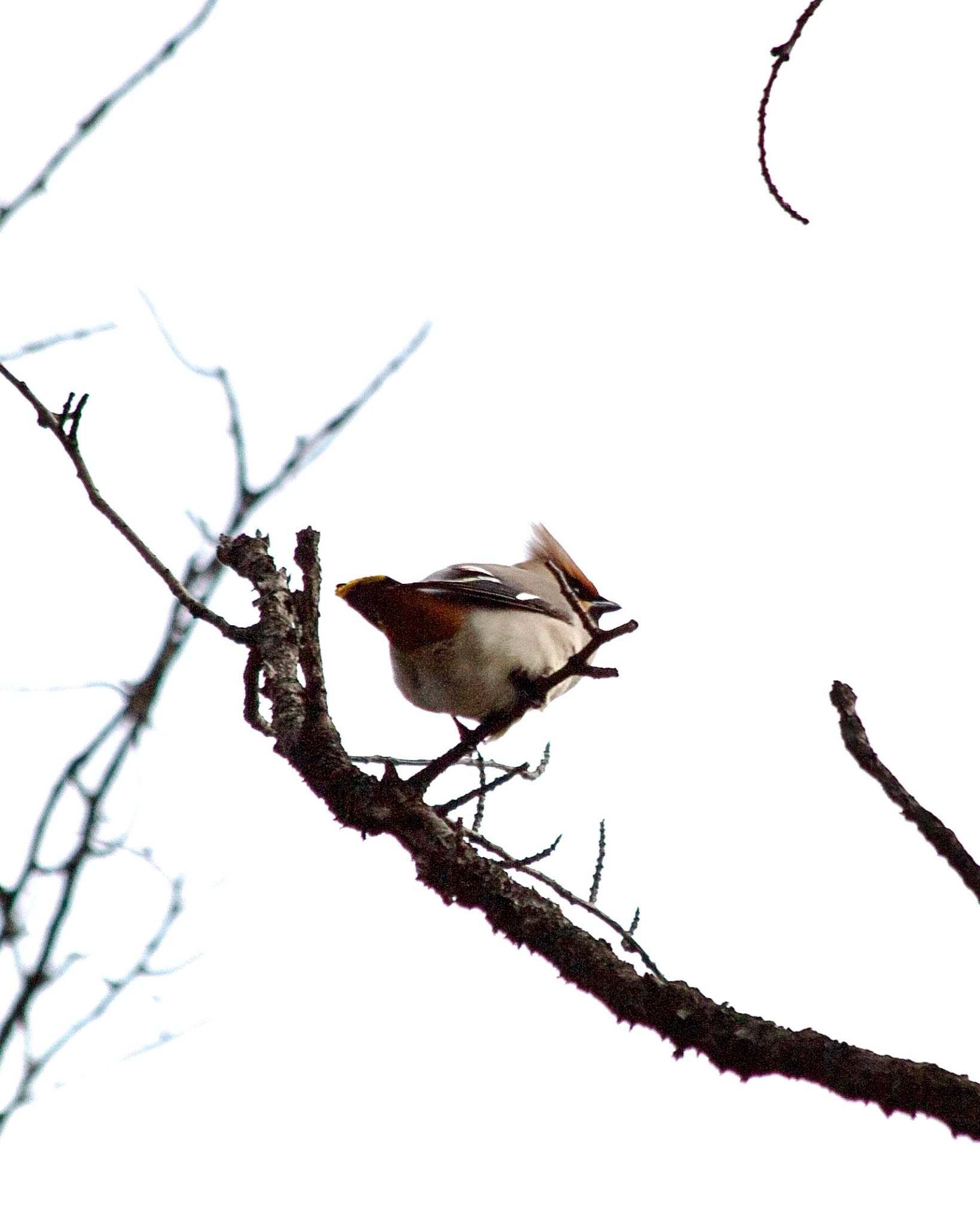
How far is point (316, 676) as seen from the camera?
276cm

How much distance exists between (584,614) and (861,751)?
3.68 feet

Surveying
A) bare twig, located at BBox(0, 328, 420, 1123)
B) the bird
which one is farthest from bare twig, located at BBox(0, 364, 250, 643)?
the bird

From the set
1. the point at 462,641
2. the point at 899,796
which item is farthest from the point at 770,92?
Result: the point at 462,641

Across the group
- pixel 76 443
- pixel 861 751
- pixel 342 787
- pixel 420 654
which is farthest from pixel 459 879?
pixel 420 654

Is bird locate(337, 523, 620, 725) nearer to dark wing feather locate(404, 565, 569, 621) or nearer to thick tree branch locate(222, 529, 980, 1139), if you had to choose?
dark wing feather locate(404, 565, 569, 621)

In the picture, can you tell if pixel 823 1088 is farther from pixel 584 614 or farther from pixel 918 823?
pixel 584 614

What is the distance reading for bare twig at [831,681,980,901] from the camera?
1829mm

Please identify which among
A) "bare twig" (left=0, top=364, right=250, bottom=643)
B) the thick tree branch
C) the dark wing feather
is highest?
the dark wing feather

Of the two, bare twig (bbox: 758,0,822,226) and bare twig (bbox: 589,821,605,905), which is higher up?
bare twig (bbox: 758,0,822,226)

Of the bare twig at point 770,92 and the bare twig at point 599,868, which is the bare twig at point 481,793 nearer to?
the bare twig at point 599,868

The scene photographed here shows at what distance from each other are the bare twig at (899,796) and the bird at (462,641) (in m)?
1.87

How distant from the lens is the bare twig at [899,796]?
1.83 m

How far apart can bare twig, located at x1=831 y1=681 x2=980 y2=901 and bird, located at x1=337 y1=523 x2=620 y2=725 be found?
1.87 metres

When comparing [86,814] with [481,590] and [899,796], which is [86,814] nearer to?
[899,796]
